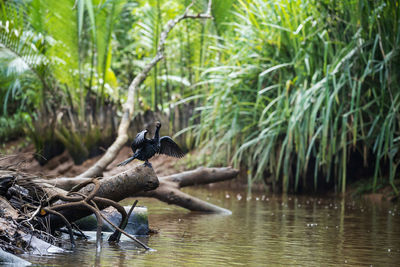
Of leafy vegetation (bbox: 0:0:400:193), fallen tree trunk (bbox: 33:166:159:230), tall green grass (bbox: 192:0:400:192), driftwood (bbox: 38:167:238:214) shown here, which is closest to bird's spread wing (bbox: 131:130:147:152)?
fallen tree trunk (bbox: 33:166:159:230)

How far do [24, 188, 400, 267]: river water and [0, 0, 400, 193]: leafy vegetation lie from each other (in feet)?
3.93

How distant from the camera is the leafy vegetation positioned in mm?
7430

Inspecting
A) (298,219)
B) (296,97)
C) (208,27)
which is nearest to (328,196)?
(296,97)

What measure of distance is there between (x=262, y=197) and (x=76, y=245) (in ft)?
16.1

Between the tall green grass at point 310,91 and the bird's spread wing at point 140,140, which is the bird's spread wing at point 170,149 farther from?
the tall green grass at point 310,91

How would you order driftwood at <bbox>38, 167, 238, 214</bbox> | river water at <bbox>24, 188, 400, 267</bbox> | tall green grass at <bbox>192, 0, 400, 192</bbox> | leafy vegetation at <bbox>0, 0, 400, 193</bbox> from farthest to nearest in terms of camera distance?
1. leafy vegetation at <bbox>0, 0, 400, 193</bbox>
2. tall green grass at <bbox>192, 0, 400, 192</bbox>
3. driftwood at <bbox>38, 167, 238, 214</bbox>
4. river water at <bbox>24, 188, 400, 267</bbox>

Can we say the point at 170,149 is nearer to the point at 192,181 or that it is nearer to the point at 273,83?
the point at 192,181

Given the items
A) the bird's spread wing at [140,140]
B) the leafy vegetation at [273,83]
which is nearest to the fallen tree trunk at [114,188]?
the bird's spread wing at [140,140]

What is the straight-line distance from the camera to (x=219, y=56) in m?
10.7

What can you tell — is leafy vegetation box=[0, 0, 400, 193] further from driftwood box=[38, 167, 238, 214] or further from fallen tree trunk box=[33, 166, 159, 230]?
fallen tree trunk box=[33, 166, 159, 230]

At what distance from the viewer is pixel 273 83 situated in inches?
352

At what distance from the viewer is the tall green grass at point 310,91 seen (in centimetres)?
730

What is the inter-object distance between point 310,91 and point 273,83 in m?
1.43

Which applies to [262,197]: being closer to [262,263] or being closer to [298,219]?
[298,219]
